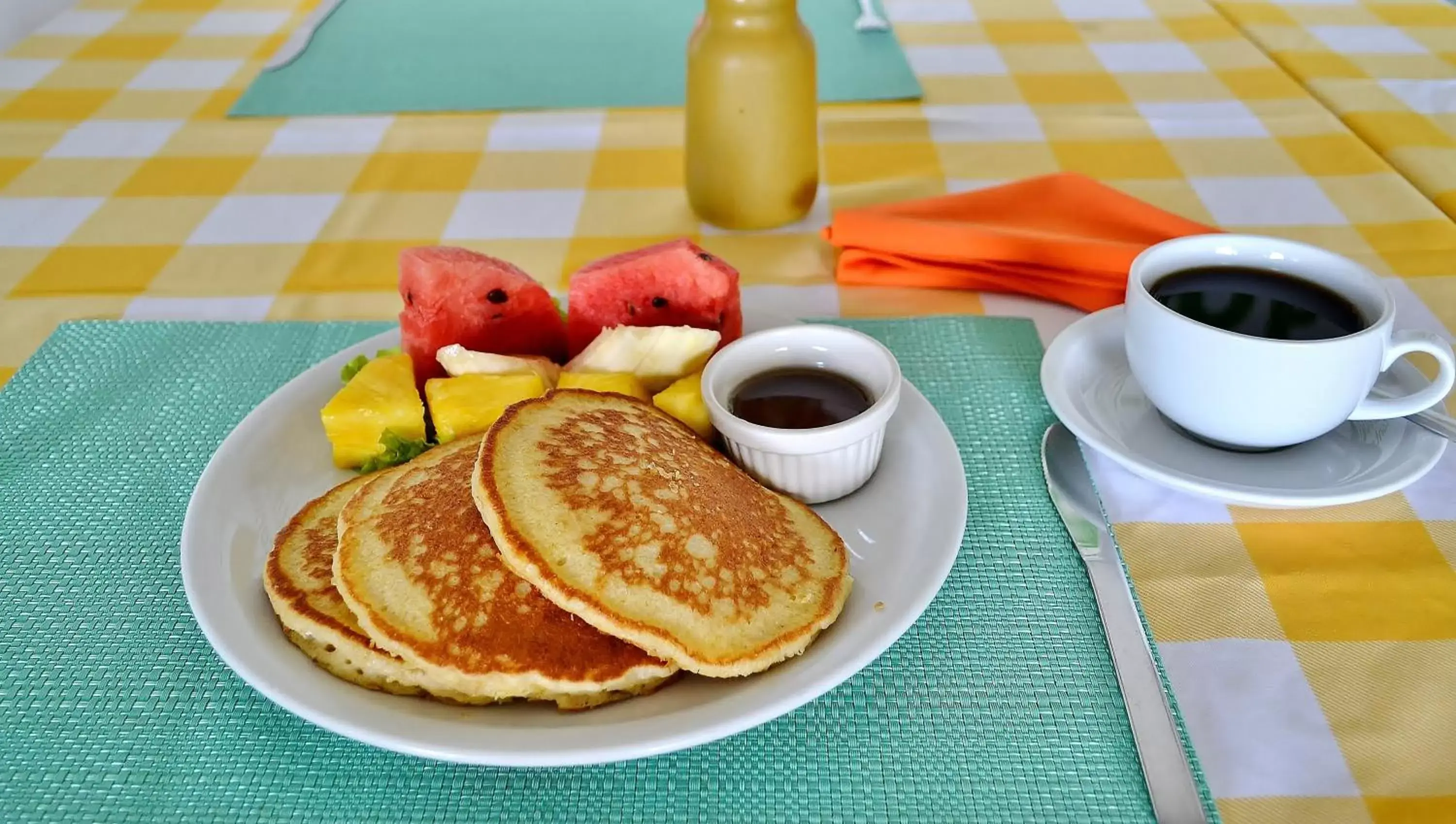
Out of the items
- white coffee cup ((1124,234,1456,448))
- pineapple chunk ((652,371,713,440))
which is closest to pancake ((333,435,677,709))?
pineapple chunk ((652,371,713,440))

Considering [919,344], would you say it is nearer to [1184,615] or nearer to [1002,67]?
[1184,615]

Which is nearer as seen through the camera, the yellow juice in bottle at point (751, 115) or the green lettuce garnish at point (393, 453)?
the green lettuce garnish at point (393, 453)

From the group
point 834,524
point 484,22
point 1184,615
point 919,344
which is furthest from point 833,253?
point 484,22

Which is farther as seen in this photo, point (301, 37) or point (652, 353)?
point (301, 37)

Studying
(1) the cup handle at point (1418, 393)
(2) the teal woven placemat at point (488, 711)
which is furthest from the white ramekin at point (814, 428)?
(1) the cup handle at point (1418, 393)

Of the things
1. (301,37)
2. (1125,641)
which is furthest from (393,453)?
(301,37)

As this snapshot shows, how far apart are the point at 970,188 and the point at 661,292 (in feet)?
2.87

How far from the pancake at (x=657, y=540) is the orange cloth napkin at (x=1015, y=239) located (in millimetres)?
684

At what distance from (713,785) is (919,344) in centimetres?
79

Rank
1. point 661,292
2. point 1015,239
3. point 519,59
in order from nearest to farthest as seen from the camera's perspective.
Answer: point 661,292, point 1015,239, point 519,59

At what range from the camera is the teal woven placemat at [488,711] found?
0.86 m

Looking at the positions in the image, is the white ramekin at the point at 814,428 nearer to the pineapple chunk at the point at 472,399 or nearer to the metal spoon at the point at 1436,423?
the pineapple chunk at the point at 472,399

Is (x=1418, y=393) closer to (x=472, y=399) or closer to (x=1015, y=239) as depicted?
(x=1015, y=239)

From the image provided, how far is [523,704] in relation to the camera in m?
0.88
